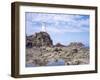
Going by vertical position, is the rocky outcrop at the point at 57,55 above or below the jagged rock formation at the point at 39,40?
below

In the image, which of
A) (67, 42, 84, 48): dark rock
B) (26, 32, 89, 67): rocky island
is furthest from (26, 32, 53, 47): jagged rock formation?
(67, 42, 84, 48): dark rock

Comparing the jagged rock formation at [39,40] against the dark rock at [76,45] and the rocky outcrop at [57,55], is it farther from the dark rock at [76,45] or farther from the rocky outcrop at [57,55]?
the dark rock at [76,45]

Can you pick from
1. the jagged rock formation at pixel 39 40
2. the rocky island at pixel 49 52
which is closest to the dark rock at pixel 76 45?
the rocky island at pixel 49 52

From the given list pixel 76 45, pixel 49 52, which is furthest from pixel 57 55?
pixel 76 45

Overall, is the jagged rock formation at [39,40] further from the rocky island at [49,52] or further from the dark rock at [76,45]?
the dark rock at [76,45]

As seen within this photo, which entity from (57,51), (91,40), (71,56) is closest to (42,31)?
(57,51)

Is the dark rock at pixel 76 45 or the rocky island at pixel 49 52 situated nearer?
the rocky island at pixel 49 52

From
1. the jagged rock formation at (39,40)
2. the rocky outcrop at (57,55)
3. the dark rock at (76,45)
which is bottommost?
the rocky outcrop at (57,55)

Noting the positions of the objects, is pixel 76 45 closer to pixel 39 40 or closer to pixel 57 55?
pixel 57 55

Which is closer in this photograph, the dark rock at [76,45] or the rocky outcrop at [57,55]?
the rocky outcrop at [57,55]
